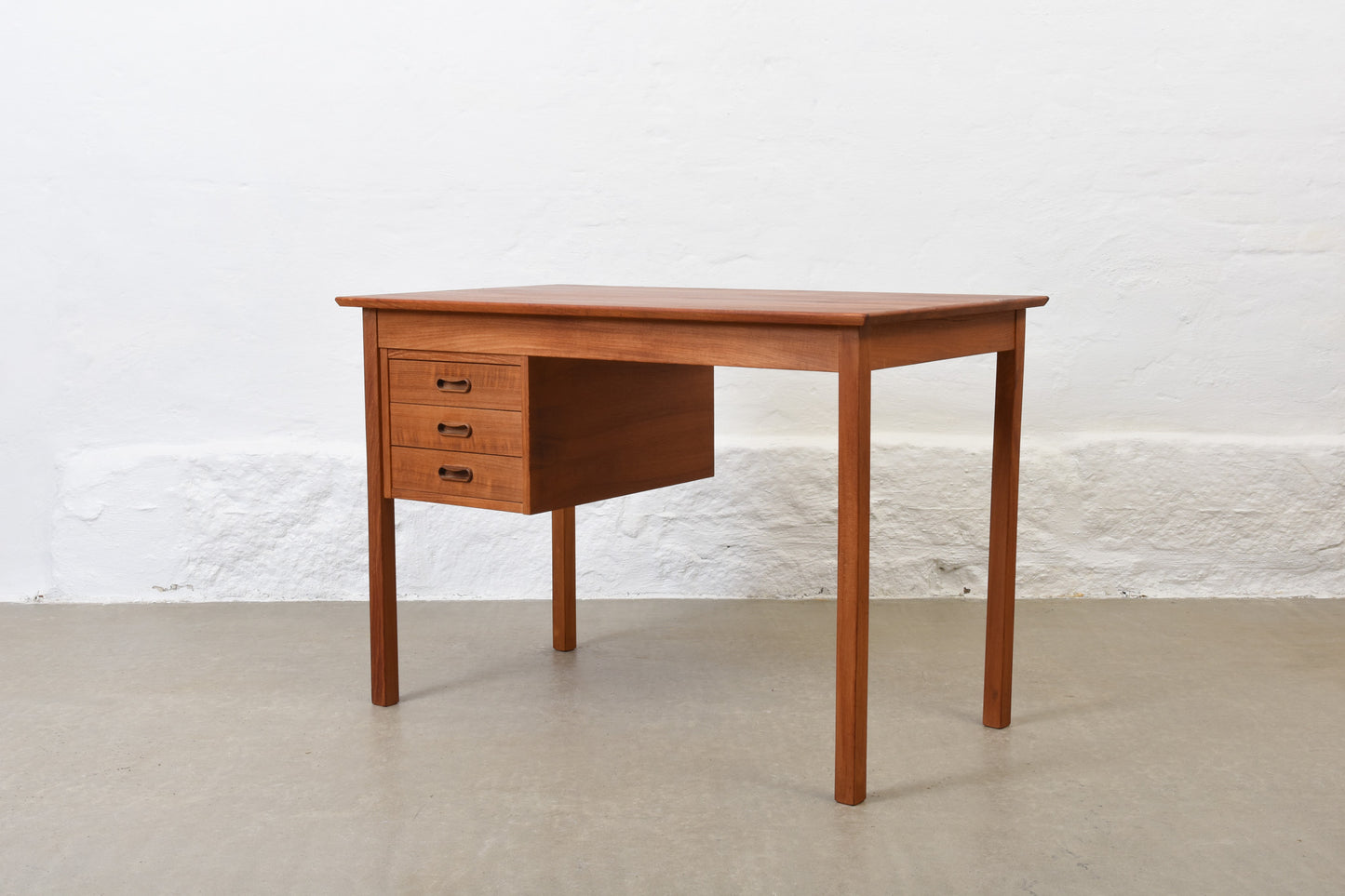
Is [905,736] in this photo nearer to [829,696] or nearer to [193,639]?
[829,696]

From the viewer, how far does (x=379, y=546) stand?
2854mm

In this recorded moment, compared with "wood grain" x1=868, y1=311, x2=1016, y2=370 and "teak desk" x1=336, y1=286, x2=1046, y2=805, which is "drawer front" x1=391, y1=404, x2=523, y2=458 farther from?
"wood grain" x1=868, y1=311, x2=1016, y2=370

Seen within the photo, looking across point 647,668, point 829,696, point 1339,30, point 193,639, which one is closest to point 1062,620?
point 829,696

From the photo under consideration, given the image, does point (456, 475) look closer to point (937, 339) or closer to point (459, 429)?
point (459, 429)

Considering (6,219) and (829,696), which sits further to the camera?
(6,219)

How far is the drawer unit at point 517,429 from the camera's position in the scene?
8.57 ft

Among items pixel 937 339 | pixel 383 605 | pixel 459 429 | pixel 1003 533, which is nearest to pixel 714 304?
pixel 937 339

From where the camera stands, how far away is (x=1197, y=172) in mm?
3635

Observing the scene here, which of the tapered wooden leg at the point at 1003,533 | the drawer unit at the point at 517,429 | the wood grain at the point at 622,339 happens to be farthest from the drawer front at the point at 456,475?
the tapered wooden leg at the point at 1003,533

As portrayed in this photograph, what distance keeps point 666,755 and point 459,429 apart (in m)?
0.78

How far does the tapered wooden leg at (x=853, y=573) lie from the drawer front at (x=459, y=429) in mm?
709

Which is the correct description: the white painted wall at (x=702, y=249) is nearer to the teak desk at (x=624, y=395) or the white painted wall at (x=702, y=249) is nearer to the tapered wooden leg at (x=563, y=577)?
the tapered wooden leg at (x=563, y=577)

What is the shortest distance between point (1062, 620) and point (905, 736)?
3.48 feet

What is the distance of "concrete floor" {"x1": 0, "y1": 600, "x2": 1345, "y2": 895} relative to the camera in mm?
2068
